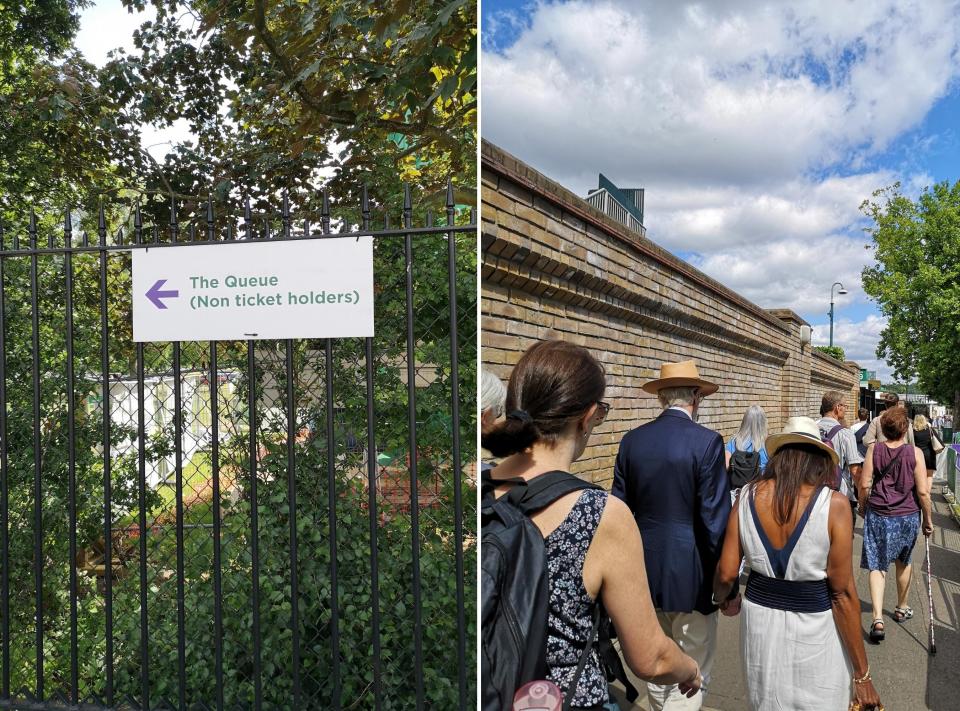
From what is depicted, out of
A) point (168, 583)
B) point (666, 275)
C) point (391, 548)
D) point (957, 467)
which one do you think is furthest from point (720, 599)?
point (957, 467)

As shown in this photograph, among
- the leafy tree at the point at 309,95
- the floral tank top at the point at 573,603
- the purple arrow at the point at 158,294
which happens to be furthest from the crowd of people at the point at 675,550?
the leafy tree at the point at 309,95

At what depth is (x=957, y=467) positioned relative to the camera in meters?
12.7

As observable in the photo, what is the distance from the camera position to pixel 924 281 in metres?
33.2

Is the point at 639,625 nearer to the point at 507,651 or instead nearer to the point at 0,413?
the point at 507,651

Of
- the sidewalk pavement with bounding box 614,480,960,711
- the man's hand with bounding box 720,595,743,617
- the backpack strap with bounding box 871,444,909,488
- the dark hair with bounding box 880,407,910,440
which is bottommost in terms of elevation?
the sidewalk pavement with bounding box 614,480,960,711

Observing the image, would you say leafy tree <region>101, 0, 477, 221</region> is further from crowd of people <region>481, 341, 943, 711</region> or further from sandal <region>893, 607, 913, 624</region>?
sandal <region>893, 607, 913, 624</region>

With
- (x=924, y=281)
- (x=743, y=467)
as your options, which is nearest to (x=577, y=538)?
(x=743, y=467)

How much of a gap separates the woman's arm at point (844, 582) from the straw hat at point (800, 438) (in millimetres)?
208

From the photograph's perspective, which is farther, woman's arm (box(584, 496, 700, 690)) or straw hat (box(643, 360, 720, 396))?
straw hat (box(643, 360, 720, 396))

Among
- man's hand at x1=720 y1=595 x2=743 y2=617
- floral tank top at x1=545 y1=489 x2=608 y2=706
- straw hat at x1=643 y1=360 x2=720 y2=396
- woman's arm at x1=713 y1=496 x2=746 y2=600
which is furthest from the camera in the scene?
straw hat at x1=643 y1=360 x2=720 y2=396

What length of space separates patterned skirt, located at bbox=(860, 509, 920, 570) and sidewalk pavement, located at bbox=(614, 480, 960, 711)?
49 centimetres

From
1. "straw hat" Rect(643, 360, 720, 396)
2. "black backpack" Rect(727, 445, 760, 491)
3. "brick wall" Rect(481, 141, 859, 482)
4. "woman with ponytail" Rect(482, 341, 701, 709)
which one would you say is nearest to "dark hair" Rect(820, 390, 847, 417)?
"brick wall" Rect(481, 141, 859, 482)

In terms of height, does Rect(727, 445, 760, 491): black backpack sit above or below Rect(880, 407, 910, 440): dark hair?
below

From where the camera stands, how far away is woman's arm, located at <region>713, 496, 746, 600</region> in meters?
3.40
